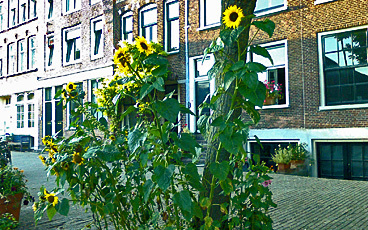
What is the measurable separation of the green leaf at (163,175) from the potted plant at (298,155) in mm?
9139

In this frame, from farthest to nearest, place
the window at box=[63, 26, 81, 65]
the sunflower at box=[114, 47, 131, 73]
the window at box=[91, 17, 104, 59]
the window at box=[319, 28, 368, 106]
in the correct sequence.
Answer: the window at box=[63, 26, 81, 65]
the window at box=[91, 17, 104, 59]
the window at box=[319, 28, 368, 106]
the sunflower at box=[114, 47, 131, 73]

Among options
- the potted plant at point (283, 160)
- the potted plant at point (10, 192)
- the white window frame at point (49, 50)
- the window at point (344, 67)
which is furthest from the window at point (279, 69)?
the white window frame at point (49, 50)

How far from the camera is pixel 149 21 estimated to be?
16500 millimetres

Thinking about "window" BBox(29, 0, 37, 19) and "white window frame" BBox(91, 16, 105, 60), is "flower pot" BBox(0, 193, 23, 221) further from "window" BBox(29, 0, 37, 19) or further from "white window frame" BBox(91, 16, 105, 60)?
"window" BBox(29, 0, 37, 19)

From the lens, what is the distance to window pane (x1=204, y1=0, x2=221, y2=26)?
46.3ft

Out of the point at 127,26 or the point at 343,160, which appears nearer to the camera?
the point at 343,160

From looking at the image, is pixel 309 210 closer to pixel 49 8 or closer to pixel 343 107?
pixel 343 107

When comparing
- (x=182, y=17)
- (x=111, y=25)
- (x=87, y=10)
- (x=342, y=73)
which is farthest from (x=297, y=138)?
(x=87, y=10)

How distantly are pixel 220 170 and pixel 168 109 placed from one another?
531mm

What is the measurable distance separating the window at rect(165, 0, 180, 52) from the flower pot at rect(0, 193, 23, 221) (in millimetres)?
11335

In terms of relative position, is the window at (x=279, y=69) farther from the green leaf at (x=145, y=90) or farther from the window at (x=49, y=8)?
the window at (x=49, y=8)

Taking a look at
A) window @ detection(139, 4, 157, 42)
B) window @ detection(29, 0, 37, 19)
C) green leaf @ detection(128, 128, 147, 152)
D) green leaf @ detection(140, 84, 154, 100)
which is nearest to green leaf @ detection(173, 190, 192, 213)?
green leaf @ detection(128, 128, 147, 152)

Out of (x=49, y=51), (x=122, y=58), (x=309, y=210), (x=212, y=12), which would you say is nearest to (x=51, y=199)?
(x=122, y=58)

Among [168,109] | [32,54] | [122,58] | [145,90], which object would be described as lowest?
[168,109]
